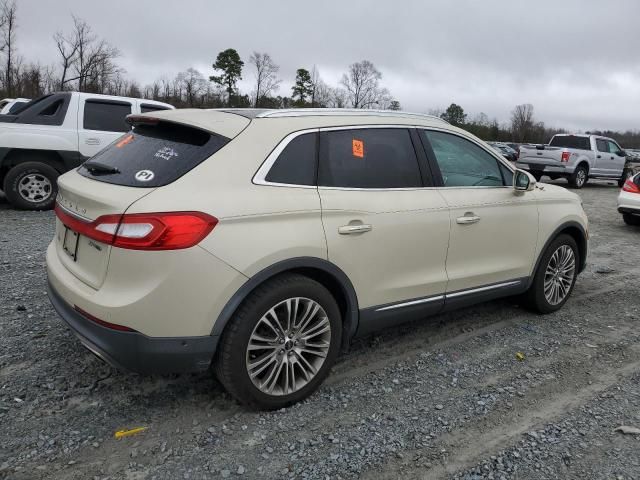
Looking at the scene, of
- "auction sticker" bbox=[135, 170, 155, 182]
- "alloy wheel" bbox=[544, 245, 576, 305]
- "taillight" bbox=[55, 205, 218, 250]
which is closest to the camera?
"taillight" bbox=[55, 205, 218, 250]

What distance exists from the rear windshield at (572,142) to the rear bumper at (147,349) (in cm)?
1899

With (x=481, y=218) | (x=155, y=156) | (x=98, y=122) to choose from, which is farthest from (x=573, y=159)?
(x=155, y=156)

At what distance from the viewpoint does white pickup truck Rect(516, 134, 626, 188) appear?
Answer: 1814 cm

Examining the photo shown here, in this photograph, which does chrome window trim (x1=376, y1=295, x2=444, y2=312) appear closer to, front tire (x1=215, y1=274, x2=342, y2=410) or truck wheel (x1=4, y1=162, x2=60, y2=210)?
front tire (x1=215, y1=274, x2=342, y2=410)

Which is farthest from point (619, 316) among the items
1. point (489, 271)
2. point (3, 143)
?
point (3, 143)

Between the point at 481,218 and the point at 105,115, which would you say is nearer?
the point at 481,218

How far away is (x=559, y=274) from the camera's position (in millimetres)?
4898

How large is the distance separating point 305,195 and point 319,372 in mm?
1086

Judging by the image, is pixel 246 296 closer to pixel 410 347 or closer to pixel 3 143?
pixel 410 347

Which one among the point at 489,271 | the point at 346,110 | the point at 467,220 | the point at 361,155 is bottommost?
the point at 489,271

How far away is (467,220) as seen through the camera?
152 inches

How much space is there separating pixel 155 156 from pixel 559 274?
3.78 m

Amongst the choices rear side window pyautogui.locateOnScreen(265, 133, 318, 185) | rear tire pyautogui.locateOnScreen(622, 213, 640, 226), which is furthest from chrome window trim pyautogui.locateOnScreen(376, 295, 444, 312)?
rear tire pyautogui.locateOnScreen(622, 213, 640, 226)

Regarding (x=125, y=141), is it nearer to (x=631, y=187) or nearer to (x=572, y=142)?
(x=631, y=187)
